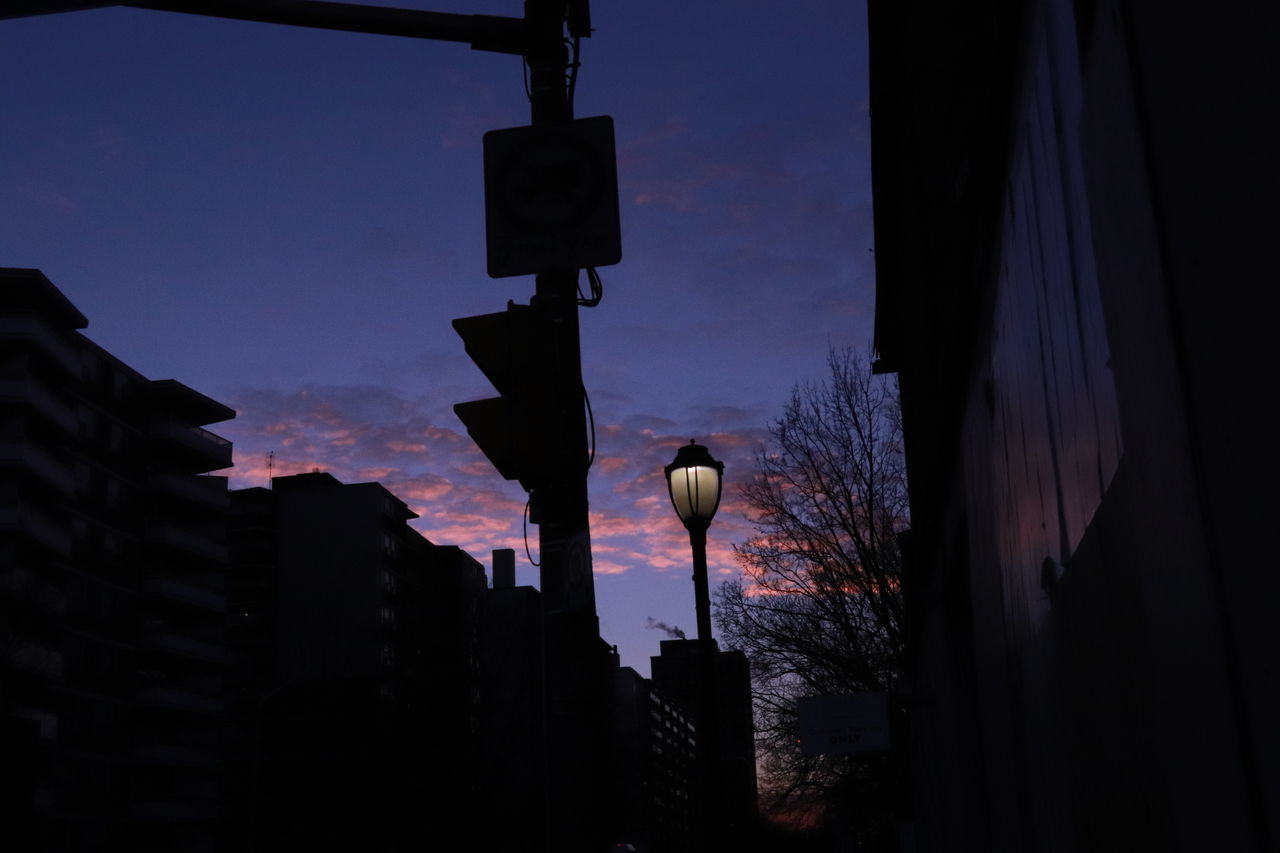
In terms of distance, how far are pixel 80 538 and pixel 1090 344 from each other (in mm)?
69751

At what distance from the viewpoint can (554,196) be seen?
5.80 meters

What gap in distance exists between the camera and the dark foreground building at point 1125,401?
6.88 feet

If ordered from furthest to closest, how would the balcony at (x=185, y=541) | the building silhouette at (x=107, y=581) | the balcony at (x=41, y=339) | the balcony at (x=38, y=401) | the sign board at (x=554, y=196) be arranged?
the balcony at (x=185, y=541), the balcony at (x=41, y=339), the balcony at (x=38, y=401), the building silhouette at (x=107, y=581), the sign board at (x=554, y=196)

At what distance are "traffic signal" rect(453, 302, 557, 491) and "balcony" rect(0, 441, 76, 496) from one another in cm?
6129

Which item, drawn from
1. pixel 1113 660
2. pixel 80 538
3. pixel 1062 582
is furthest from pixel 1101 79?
pixel 80 538

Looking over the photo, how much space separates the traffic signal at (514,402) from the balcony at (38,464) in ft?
201

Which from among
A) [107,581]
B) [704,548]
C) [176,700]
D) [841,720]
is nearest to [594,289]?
[704,548]

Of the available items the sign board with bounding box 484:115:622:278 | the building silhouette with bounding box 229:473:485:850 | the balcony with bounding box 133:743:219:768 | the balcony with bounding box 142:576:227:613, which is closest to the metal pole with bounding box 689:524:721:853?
the sign board with bounding box 484:115:622:278

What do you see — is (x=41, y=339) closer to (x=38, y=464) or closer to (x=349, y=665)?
(x=38, y=464)

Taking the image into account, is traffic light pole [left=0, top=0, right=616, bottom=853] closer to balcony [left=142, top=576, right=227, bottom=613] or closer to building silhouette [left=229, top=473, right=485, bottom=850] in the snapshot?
balcony [left=142, top=576, right=227, bottom=613]

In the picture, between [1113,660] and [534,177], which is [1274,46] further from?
[534,177]

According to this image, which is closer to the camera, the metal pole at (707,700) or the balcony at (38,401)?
the metal pole at (707,700)

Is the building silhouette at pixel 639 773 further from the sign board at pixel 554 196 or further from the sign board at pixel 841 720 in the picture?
the sign board at pixel 554 196

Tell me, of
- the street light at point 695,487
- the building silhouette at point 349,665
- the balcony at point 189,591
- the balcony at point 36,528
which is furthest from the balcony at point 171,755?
the street light at point 695,487
